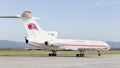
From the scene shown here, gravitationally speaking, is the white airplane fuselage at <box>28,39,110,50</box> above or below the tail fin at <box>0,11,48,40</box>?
below

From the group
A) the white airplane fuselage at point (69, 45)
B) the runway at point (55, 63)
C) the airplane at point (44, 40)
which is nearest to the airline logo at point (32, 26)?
the airplane at point (44, 40)

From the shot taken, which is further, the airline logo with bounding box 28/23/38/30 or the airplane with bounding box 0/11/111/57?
the airline logo with bounding box 28/23/38/30

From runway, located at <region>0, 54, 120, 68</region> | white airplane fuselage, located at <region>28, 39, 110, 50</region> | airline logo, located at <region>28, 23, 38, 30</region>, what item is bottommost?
runway, located at <region>0, 54, 120, 68</region>

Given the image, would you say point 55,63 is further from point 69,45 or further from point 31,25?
point 69,45

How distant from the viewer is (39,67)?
22.5 metres

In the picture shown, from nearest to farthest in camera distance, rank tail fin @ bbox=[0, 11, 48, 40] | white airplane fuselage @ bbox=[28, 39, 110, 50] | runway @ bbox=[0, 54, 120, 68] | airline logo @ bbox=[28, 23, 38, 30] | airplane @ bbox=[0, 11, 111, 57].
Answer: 1. runway @ bbox=[0, 54, 120, 68]
2. tail fin @ bbox=[0, 11, 48, 40]
3. airplane @ bbox=[0, 11, 111, 57]
4. airline logo @ bbox=[28, 23, 38, 30]
5. white airplane fuselage @ bbox=[28, 39, 110, 50]

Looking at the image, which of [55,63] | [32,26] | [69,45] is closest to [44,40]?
[32,26]

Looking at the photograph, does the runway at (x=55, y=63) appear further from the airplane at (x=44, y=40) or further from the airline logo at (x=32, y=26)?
the airline logo at (x=32, y=26)

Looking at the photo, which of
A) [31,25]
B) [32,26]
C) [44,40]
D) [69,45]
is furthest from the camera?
[69,45]

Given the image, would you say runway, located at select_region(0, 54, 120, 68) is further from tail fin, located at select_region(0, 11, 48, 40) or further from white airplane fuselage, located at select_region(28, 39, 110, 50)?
white airplane fuselage, located at select_region(28, 39, 110, 50)

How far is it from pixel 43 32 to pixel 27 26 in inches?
133

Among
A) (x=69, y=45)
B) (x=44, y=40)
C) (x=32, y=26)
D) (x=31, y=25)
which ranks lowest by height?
(x=69, y=45)

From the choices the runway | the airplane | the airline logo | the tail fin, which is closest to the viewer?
the runway

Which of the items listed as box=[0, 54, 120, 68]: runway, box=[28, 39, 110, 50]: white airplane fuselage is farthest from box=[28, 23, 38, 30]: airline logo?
A: box=[0, 54, 120, 68]: runway
